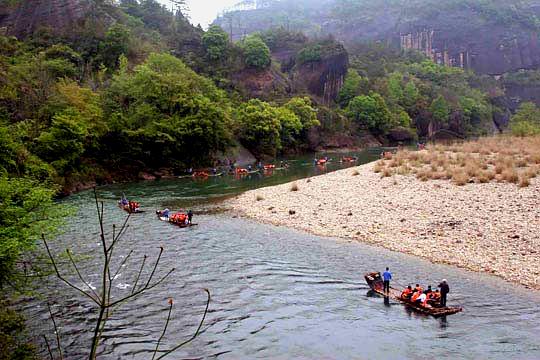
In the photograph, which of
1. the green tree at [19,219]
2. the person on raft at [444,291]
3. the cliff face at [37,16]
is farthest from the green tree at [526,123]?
the cliff face at [37,16]

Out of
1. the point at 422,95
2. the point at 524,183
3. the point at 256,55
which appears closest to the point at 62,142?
the point at 524,183

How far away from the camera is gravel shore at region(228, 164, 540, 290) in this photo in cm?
2169

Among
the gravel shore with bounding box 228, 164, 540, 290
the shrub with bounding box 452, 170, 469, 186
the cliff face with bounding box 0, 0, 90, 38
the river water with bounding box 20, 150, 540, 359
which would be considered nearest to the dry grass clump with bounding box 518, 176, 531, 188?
the gravel shore with bounding box 228, 164, 540, 290

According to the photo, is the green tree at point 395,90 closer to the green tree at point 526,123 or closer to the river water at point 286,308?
the green tree at point 526,123

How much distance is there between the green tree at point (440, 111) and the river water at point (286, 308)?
105397 mm

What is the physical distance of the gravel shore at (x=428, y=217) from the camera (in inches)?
854

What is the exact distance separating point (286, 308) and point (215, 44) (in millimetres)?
92030

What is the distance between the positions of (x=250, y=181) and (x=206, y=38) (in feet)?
202

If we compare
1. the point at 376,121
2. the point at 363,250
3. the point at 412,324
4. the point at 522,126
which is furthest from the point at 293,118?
the point at 412,324

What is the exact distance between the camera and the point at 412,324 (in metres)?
16.0

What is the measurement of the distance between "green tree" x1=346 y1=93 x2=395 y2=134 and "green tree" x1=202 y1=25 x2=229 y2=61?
31.5 metres

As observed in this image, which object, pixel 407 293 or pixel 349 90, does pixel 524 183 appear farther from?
pixel 349 90

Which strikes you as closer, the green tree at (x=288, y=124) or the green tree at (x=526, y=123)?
the green tree at (x=526, y=123)

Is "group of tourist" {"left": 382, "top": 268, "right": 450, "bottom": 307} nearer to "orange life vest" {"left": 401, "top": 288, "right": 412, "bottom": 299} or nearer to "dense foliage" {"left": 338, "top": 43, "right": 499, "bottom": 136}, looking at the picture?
"orange life vest" {"left": 401, "top": 288, "right": 412, "bottom": 299}
